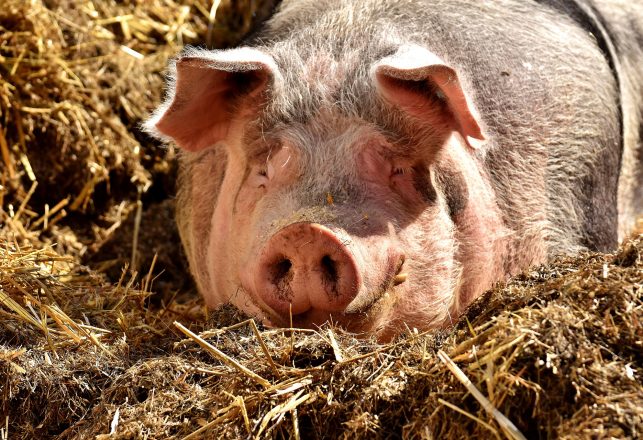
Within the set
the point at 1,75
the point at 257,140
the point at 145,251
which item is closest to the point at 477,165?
the point at 257,140

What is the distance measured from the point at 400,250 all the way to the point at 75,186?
2.82 metres

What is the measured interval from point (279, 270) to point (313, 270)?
16 cm

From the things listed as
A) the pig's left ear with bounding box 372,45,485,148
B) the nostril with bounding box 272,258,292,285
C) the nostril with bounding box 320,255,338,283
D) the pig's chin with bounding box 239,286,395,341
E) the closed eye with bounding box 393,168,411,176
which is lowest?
the pig's chin with bounding box 239,286,395,341

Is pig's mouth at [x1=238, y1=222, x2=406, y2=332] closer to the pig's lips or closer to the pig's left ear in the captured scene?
the pig's lips

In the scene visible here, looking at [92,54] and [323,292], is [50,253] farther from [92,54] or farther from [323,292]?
[92,54]

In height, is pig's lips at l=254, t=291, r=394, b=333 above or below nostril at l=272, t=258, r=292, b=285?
below

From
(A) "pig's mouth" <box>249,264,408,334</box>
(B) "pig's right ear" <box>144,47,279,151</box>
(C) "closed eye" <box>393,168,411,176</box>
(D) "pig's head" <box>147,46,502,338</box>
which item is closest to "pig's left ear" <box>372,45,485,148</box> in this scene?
(D) "pig's head" <box>147,46,502,338</box>

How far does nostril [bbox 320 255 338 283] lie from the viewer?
3.44 m

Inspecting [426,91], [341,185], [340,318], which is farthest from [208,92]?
[340,318]

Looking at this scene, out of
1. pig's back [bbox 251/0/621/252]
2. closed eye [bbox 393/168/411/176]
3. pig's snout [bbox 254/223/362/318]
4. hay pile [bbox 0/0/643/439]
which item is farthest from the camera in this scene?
pig's back [bbox 251/0/621/252]

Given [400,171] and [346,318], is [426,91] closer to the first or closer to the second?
[400,171]

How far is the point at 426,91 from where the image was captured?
386cm

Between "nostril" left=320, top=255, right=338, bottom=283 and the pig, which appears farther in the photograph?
the pig

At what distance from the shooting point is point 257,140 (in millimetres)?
4102
